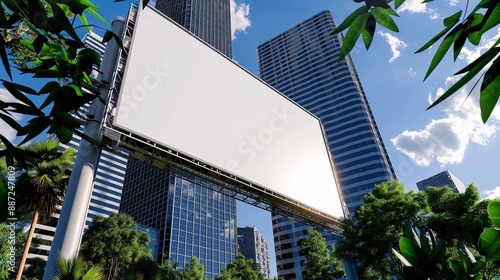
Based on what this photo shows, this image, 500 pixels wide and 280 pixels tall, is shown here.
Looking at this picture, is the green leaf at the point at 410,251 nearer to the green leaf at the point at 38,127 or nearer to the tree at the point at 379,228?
the green leaf at the point at 38,127

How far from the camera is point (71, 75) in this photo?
4.42ft

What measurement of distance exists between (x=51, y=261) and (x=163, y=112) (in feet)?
20.4

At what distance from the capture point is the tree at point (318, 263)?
20.3 metres

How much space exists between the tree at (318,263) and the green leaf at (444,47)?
22.0 m

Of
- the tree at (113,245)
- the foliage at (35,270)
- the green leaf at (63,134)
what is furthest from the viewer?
the foliage at (35,270)

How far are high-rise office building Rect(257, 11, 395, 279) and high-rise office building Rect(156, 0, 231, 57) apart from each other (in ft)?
82.3

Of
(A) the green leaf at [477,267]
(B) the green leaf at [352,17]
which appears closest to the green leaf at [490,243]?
(A) the green leaf at [477,267]

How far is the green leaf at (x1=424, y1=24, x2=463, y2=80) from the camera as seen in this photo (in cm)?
76

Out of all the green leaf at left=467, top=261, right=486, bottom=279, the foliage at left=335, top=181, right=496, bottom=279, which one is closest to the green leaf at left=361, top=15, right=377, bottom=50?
the green leaf at left=467, top=261, right=486, bottom=279

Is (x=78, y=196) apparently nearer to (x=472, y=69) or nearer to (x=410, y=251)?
(x=410, y=251)

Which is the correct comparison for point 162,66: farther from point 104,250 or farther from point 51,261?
point 104,250

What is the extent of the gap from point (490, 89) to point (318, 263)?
73.1 ft

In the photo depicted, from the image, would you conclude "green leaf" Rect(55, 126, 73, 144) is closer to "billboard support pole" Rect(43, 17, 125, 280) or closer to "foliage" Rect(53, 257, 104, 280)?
"foliage" Rect(53, 257, 104, 280)

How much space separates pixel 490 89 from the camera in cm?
67
